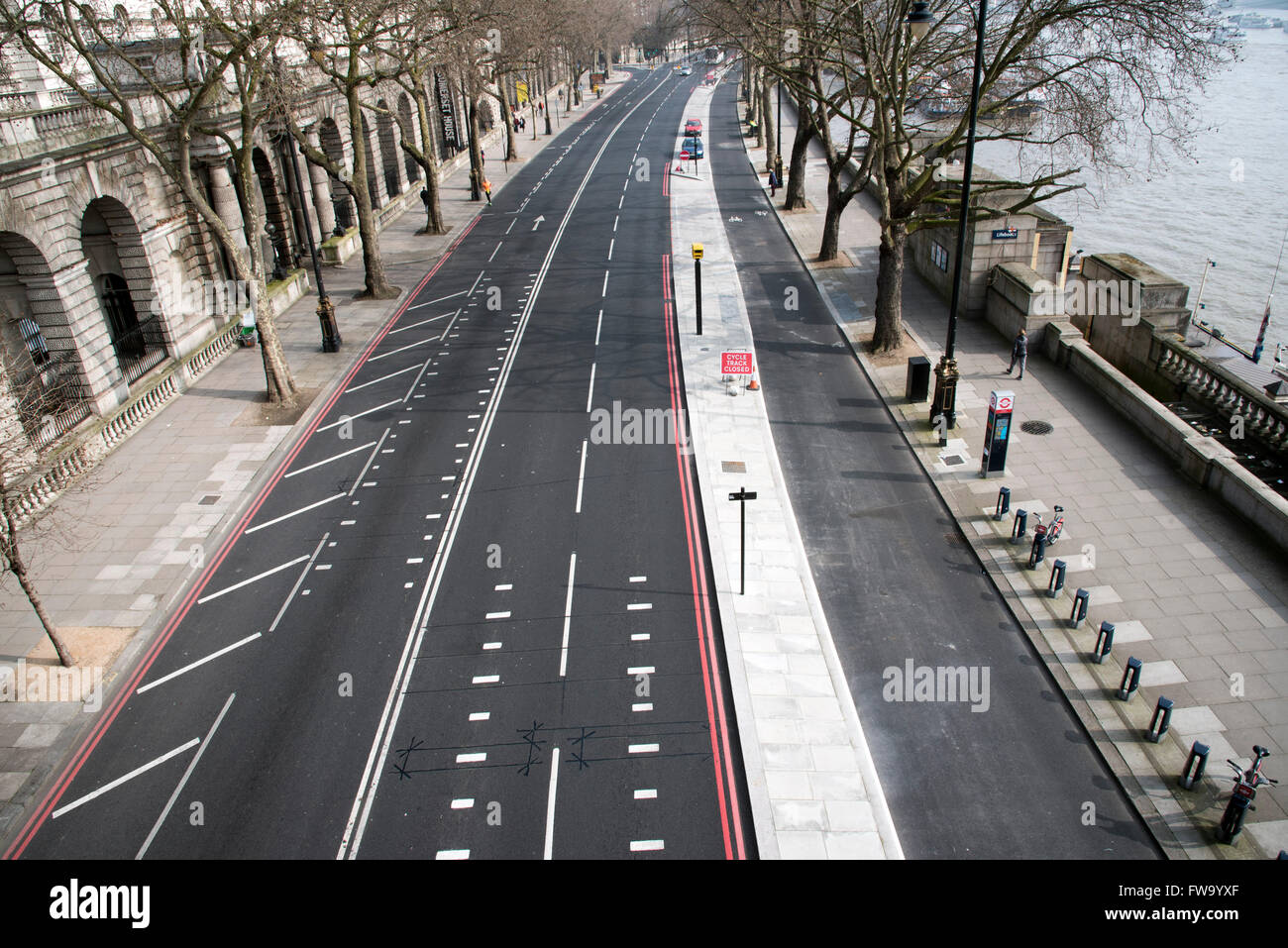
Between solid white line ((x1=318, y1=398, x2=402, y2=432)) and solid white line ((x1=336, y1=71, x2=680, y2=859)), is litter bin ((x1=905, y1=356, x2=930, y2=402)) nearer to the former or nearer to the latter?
solid white line ((x1=336, y1=71, x2=680, y2=859))

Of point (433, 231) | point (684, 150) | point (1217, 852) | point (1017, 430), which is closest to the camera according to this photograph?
point (1217, 852)

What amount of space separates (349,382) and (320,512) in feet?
28.0

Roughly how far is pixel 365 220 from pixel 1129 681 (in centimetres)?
3104

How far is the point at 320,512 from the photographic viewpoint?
20891 mm

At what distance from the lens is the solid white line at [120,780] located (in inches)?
530

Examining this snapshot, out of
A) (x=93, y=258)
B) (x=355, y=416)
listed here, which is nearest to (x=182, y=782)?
(x=355, y=416)

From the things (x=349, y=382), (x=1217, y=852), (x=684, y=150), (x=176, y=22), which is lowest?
(x=1217, y=852)

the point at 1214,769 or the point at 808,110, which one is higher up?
the point at 808,110

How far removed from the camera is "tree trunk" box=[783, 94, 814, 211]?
41625mm

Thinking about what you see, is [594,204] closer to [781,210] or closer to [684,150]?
[781,210]

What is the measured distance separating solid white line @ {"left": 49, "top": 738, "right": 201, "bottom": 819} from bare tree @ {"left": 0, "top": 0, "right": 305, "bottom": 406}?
14.1 metres

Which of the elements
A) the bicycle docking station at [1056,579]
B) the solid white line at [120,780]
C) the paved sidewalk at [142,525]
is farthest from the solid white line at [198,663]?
the bicycle docking station at [1056,579]

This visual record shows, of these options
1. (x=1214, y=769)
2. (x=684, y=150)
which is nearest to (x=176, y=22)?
(x=1214, y=769)

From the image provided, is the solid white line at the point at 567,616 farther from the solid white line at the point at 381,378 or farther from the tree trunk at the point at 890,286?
the tree trunk at the point at 890,286
